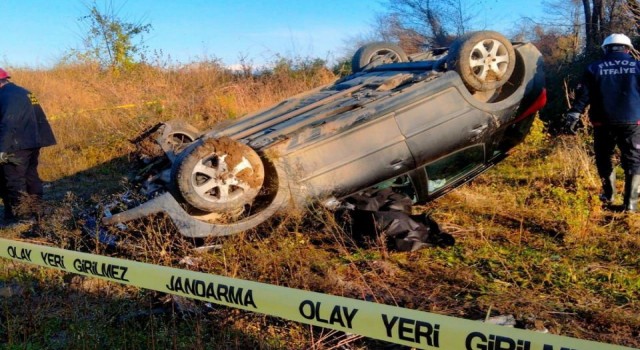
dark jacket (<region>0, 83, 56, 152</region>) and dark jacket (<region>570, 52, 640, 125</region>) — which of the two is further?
dark jacket (<region>0, 83, 56, 152</region>)

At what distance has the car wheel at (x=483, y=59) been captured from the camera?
4.63m

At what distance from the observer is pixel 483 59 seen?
473 centimetres

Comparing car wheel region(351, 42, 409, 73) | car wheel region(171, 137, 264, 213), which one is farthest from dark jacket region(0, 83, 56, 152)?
car wheel region(351, 42, 409, 73)

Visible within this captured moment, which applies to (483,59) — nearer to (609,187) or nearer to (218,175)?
(609,187)

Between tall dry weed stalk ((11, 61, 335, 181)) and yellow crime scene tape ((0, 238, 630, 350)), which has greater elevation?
tall dry weed stalk ((11, 61, 335, 181))

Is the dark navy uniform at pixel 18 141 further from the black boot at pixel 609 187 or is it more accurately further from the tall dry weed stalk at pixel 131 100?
the black boot at pixel 609 187

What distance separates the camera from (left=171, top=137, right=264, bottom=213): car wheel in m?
3.78

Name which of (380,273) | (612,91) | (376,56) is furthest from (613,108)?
(380,273)

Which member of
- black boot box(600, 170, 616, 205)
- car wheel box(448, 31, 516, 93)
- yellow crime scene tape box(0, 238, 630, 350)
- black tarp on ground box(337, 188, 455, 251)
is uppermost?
car wheel box(448, 31, 516, 93)

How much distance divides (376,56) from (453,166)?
186cm

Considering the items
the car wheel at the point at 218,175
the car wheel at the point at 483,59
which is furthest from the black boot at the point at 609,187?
the car wheel at the point at 218,175

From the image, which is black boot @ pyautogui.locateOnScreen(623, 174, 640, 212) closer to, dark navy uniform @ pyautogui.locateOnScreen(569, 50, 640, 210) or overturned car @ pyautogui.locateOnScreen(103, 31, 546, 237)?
dark navy uniform @ pyautogui.locateOnScreen(569, 50, 640, 210)

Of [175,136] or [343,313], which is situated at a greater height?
[175,136]

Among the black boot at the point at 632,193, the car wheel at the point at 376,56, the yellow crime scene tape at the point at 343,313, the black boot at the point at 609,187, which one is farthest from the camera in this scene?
the car wheel at the point at 376,56
